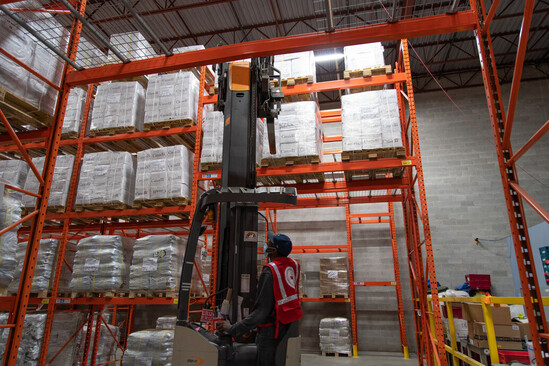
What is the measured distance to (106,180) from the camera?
7285 mm

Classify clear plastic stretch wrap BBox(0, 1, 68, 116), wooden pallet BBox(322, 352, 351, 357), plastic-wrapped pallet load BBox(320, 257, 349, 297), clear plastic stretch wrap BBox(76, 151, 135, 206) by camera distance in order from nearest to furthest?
clear plastic stretch wrap BBox(0, 1, 68, 116) < clear plastic stretch wrap BBox(76, 151, 135, 206) < wooden pallet BBox(322, 352, 351, 357) < plastic-wrapped pallet load BBox(320, 257, 349, 297)

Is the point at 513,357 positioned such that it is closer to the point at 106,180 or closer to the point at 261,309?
the point at 261,309

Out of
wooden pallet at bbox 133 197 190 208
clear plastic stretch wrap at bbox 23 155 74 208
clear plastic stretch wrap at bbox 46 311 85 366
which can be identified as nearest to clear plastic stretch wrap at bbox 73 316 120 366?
clear plastic stretch wrap at bbox 46 311 85 366

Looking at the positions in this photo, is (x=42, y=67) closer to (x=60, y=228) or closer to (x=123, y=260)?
(x=123, y=260)

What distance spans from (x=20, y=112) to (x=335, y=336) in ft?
32.4

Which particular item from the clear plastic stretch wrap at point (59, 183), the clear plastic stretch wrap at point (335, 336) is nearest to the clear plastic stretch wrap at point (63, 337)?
the clear plastic stretch wrap at point (59, 183)

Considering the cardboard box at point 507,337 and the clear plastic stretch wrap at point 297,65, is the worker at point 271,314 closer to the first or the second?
the cardboard box at point 507,337

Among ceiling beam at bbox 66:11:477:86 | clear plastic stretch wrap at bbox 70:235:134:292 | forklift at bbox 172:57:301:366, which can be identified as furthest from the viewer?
clear plastic stretch wrap at bbox 70:235:134:292

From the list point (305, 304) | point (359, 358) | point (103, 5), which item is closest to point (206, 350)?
point (359, 358)

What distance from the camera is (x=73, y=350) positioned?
7.14 metres

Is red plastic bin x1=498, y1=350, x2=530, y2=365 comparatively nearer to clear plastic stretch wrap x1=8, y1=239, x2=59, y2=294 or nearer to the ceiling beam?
the ceiling beam

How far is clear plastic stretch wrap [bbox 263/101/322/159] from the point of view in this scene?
6871 mm

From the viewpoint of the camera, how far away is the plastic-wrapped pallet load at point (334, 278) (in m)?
11.3

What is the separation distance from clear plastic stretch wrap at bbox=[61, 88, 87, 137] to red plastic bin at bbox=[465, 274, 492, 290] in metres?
11.9
